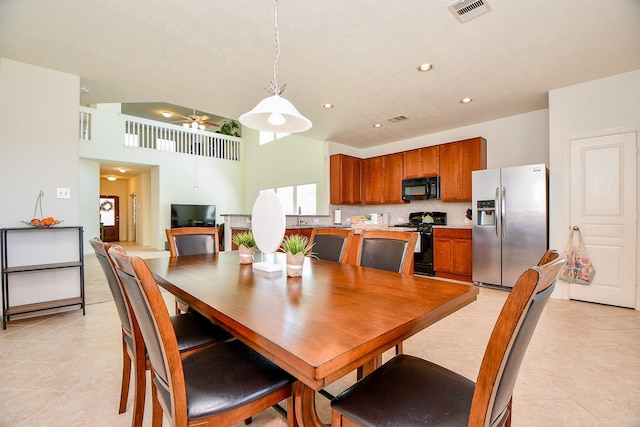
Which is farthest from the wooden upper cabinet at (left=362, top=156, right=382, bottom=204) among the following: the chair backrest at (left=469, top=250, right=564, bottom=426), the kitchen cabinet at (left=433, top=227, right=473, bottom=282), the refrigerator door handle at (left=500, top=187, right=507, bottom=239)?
the chair backrest at (left=469, top=250, right=564, bottom=426)

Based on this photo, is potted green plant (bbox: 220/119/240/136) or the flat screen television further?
potted green plant (bbox: 220/119/240/136)

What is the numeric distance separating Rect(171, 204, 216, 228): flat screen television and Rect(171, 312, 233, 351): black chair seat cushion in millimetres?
6778

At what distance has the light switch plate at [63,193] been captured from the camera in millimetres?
2996

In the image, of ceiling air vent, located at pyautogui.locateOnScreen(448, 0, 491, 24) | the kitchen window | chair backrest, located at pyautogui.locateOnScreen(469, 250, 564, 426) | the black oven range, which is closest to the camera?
chair backrest, located at pyautogui.locateOnScreen(469, 250, 564, 426)

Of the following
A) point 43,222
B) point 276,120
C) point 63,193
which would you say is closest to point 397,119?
point 276,120

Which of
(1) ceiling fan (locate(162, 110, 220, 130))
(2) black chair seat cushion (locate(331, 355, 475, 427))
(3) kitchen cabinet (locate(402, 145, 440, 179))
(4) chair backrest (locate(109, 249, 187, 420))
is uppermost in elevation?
(1) ceiling fan (locate(162, 110, 220, 130))

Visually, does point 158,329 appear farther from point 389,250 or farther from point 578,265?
point 578,265

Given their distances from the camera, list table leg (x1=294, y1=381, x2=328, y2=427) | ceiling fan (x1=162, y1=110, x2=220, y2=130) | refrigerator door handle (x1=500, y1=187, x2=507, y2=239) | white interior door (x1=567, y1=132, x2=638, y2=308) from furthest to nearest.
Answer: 1. ceiling fan (x1=162, y1=110, x2=220, y2=130)
2. refrigerator door handle (x1=500, y1=187, x2=507, y2=239)
3. white interior door (x1=567, y1=132, x2=638, y2=308)
4. table leg (x1=294, y1=381, x2=328, y2=427)

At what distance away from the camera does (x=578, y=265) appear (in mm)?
3316

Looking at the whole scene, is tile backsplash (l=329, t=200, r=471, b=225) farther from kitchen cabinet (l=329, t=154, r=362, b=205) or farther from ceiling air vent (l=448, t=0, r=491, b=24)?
ceiling air vent (l=448, t=0, r=491, b=24)

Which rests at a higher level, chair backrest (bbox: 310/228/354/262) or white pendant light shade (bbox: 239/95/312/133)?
white pendant light shade (bbox: 239/95/312/133)

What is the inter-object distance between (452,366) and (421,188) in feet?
11.6

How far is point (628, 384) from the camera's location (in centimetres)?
180

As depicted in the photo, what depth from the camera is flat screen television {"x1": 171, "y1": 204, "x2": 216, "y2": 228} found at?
25.4 feet
